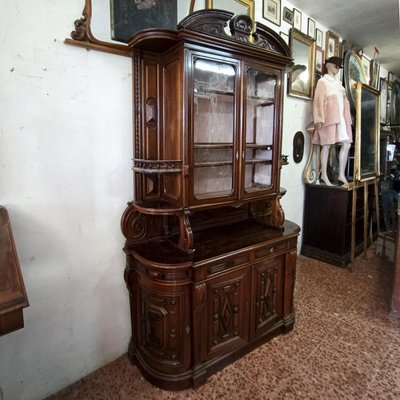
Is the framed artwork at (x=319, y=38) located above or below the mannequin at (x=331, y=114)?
above

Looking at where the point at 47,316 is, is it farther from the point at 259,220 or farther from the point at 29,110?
the point at 259,220

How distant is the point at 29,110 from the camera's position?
1.41m

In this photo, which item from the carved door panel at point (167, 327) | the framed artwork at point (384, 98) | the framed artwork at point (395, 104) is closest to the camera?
the carved door panel at point (167, 327)

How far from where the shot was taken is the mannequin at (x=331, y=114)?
2998mm

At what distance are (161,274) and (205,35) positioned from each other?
1292mm

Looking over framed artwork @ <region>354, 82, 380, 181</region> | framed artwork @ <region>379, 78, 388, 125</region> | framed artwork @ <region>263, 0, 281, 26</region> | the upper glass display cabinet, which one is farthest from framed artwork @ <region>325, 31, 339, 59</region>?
framed artwork @ <region>379, 78, 388, 125</region>

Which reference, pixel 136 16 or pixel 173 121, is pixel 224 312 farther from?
pixel 136 16

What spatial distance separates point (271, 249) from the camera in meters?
1.97

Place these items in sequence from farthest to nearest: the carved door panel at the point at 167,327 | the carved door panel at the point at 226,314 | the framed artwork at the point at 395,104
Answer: the framed artwork at the point at 395,104 < the carved door panel at the point at 226,314 < the carved door panel at the point at 167,327

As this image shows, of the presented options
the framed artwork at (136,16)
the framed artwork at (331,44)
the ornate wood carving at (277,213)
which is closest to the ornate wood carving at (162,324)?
the ornate wood carving at (277,213)

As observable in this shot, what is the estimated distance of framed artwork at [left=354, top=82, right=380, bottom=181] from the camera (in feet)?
10.3

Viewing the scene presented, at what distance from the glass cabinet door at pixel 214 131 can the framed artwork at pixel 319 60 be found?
2.10 metres

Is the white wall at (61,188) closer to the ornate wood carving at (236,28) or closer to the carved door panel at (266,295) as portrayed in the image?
the ornate wood carving at (236,28)

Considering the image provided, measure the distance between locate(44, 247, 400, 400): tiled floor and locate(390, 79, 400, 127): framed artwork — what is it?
443 cm
